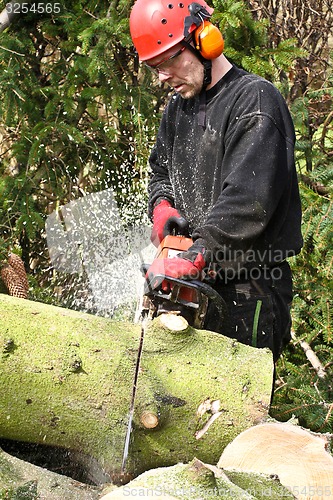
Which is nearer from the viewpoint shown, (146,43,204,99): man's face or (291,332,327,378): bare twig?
(146,43,204,99): man's face

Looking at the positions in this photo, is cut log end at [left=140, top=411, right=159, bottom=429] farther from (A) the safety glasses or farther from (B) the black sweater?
(A) the safety glasses

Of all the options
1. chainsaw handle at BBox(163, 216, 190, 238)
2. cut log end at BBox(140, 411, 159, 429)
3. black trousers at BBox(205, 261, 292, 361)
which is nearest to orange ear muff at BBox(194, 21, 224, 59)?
chainsaw handle at BBox(163, 216, 190, 238)

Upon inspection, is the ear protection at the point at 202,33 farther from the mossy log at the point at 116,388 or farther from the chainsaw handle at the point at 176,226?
the mossy log at the point at 116,388

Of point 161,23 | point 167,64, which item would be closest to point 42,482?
point 167,64

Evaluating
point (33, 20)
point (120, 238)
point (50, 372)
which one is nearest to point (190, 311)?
point (50, 372)

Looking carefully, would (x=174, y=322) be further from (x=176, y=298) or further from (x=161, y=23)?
(x=161, y=23)

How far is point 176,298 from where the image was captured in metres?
2.98

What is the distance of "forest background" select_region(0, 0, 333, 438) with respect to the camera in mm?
4836

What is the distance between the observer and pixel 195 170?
3486mm

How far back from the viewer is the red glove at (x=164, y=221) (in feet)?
11.3

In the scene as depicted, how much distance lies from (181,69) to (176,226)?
0.76 meters

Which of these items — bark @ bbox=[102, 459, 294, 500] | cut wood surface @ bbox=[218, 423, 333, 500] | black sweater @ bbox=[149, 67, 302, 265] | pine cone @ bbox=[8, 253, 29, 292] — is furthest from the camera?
pine cone @ bbox=[8, 253, 29, 292]

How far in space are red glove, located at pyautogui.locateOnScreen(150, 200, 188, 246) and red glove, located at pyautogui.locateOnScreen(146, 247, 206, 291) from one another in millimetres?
425

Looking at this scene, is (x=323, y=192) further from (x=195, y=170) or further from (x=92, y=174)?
(x=195, y=170)
